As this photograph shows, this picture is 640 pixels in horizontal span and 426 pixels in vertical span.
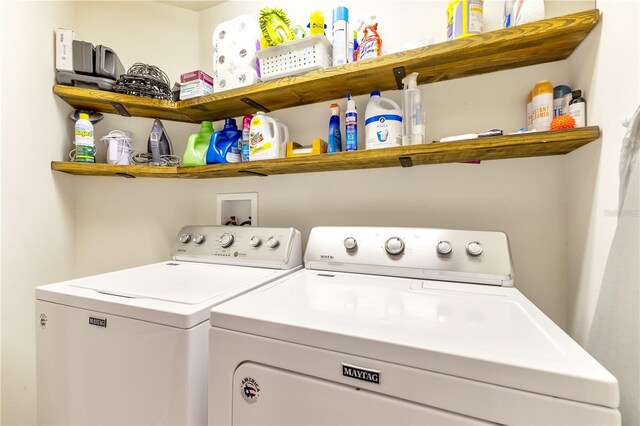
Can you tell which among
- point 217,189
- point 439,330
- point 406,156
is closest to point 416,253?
point 406,156

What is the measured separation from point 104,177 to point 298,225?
53.6 inches

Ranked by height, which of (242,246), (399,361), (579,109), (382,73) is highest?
(382,73)

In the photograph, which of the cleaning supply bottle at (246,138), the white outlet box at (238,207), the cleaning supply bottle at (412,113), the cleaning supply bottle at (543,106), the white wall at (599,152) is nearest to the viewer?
the white wall at (599,152)

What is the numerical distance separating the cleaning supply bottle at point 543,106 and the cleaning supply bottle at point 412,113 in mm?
407

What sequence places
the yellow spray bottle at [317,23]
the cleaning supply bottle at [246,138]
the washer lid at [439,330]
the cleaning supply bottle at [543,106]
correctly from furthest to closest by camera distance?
the cleaning supply bottle at [246,138]
the yellow spray bottle at [317,23]
the cleaning supply bottle at [543,106]
the washer lid at [439,330]

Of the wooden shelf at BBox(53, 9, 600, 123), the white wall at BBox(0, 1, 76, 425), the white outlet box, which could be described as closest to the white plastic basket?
the wooden shelf at BBox(53, 9, 600, 123)

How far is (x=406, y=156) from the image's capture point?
109 cm

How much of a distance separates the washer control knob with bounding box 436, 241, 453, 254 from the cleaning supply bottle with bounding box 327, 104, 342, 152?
63 cm

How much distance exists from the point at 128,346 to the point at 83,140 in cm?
132

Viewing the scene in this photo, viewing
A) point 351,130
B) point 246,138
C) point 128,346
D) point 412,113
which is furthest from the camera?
point 246,138

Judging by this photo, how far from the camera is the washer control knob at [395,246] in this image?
42.9 inches

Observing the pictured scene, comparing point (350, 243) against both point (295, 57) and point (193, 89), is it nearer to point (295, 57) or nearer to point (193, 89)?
point (295, 57)

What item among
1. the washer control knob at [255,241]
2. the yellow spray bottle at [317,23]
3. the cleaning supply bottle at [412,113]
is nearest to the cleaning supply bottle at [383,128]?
the cleaning supply bottle at [412,113]

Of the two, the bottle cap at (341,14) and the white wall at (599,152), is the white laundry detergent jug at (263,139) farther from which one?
the white wall at (599,152)
